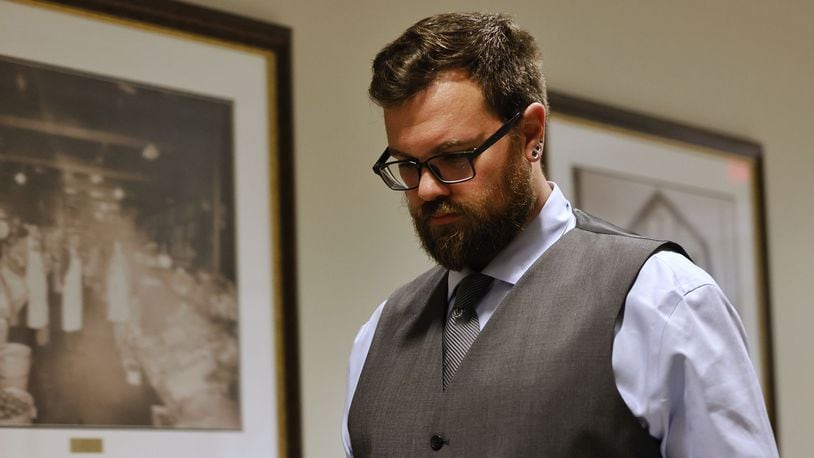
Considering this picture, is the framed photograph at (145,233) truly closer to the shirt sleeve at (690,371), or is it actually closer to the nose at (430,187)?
the nose at (430,187)

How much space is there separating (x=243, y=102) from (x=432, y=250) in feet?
3.03

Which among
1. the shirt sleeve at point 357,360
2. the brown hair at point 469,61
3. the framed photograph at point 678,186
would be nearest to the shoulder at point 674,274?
the brown hair at point 469,61

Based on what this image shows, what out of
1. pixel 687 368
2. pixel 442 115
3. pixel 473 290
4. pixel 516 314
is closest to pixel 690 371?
pixel 687 368

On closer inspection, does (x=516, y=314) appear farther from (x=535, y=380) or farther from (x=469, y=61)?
(x=469, y=61)

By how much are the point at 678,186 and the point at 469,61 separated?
186 centimetres

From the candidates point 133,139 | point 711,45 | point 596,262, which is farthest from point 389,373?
point 711,45

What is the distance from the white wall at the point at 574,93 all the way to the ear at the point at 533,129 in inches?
37.7

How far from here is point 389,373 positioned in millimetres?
1689

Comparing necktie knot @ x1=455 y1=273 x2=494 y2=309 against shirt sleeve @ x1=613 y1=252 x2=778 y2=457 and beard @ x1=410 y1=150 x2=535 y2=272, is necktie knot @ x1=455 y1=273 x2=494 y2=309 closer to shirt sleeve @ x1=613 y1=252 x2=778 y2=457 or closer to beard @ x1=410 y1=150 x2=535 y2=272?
beard @ x1=410 y1=150 x2=535 y2=272

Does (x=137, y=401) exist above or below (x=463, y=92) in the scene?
below

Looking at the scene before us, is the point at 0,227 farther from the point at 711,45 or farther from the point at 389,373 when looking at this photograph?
the point at 711,45

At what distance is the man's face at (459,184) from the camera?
156cm

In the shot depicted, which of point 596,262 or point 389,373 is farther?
point 389,373

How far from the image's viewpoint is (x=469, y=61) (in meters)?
1.60
